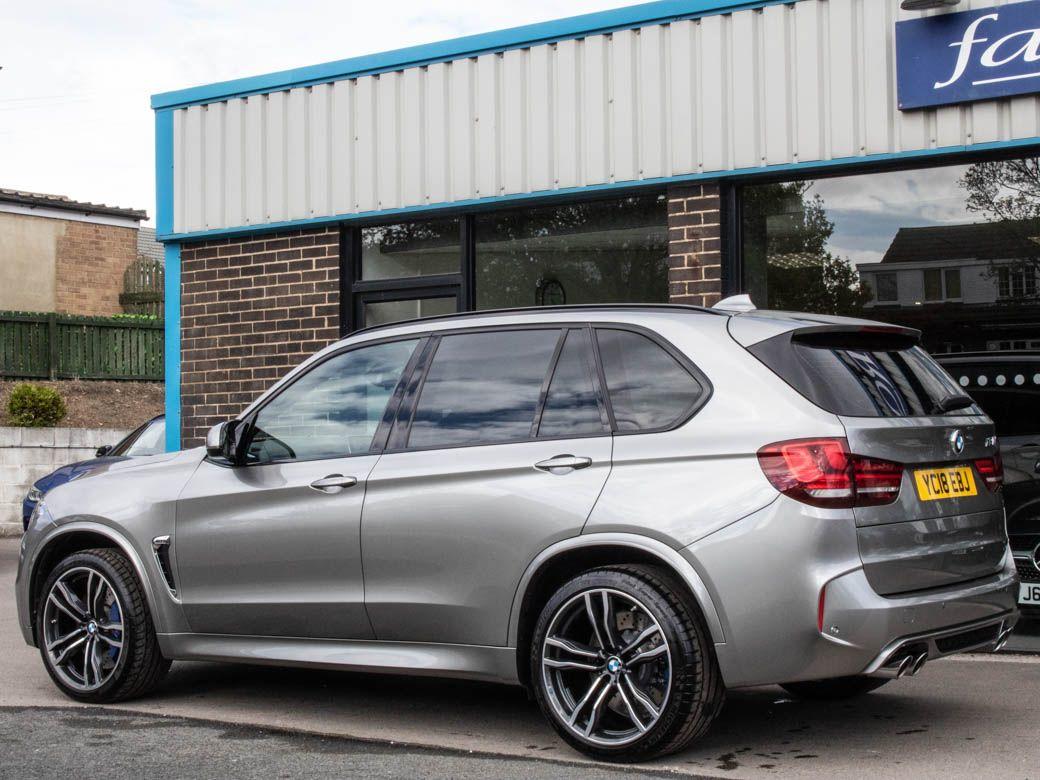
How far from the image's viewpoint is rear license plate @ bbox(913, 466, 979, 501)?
16.9 ft

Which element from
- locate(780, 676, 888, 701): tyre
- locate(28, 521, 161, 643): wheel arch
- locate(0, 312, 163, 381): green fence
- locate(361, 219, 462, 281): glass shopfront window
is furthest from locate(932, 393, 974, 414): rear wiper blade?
locate(0, 312, 163, 381): green fence

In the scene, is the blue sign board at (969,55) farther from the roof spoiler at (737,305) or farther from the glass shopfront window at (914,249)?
the roof spoiler at (737,305)

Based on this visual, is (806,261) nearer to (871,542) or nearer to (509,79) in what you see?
(509,79)

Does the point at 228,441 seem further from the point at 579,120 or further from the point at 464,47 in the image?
the point at 464,47

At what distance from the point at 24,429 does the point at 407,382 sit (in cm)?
1359

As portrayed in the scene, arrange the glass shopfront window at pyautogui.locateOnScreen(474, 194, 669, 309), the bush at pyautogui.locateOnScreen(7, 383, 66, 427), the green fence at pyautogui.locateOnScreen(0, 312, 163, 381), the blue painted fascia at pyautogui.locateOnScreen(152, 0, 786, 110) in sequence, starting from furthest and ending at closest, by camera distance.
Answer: the green fence at pyautogui.locateOnScreen(0, 312, 163, 381)
the bush at pyautogui.locateOnScreen(7, 383, 66, 427)
the glass shopfront window at pyautogui.locateOnScreen(474, 194, 669, 309)
the blue painted fascia at pyautogui.locateOnScreen(152, 0, 786, 110)

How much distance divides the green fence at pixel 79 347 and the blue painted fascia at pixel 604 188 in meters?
14.5

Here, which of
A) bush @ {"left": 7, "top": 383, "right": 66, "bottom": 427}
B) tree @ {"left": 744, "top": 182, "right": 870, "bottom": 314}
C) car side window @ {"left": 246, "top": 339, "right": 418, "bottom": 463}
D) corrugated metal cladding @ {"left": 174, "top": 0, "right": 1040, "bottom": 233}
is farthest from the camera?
bush @ {"left": 7, "top": 383, "right": 66, "bottom": 427}

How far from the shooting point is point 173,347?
39.5 ft

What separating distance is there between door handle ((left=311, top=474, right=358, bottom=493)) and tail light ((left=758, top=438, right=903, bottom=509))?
1.85 meters

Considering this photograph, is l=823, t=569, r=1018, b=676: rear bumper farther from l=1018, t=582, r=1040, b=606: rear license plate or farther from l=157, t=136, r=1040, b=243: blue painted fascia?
l=157, t=136, r=1040, b=243: blue painted fascia

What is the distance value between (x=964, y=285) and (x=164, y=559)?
16.8 ft

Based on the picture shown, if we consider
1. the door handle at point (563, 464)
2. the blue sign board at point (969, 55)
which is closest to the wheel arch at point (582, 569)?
the door handle at point (563, 464)

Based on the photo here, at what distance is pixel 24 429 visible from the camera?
18250 mm
